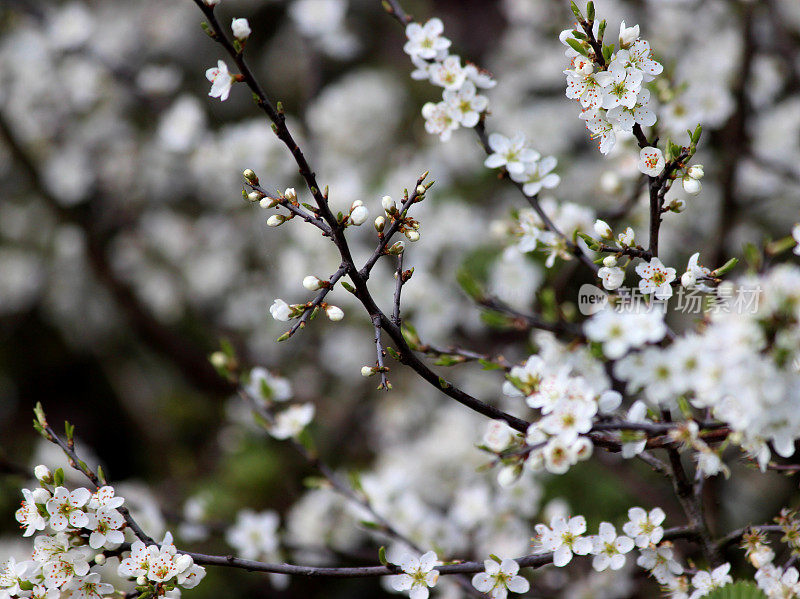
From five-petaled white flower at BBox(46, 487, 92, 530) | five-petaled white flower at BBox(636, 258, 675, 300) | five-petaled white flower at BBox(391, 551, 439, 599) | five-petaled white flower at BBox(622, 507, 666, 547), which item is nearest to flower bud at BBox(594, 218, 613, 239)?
five-petaled white flower at BBox(636, 258, 675, 300)

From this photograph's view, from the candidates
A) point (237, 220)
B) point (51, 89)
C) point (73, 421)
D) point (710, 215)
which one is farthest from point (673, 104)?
point (73, 421)

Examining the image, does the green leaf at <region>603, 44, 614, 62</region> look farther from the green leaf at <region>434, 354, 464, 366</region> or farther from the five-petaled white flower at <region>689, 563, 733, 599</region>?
the five-petaled white flower at <region>689, 563, 733, 599</region>

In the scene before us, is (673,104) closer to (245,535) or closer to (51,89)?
(245,535)

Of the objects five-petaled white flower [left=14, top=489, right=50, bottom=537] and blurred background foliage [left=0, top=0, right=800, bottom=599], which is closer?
five-petaled white flower [left=14, top=489, right=50, bottom=537]

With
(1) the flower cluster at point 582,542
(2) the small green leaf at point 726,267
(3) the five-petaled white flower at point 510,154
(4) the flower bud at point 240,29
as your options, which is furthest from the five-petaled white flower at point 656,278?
(4) the flower bud at point 240,29

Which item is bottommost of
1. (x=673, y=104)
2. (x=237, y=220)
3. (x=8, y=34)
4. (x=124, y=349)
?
(x=673, y=104)

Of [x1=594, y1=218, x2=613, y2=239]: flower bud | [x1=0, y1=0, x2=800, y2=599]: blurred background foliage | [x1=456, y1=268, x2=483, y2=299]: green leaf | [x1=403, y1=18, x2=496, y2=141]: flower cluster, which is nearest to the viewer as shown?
[x1=594, y1=218, x2=613, y2=239]: flower bud
